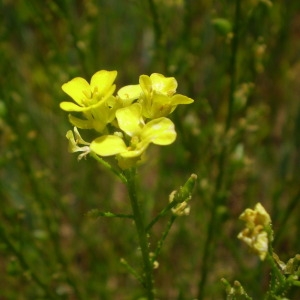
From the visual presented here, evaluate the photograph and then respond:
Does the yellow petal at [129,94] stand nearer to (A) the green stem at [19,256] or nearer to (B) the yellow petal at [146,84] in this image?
(B) the yellow petal at [146,84]

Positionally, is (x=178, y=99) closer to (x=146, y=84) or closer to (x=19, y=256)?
(x=146, y=84)

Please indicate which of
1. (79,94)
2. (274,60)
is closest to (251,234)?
(79,94)

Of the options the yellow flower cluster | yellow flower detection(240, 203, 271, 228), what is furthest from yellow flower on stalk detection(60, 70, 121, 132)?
yellow flower detection(240, 203, 271, 228)

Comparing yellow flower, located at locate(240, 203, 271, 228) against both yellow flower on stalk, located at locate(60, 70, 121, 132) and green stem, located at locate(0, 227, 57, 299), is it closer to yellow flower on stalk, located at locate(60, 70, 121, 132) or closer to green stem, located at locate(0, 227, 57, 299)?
yellow flower on stalk, located at locate(60, 70, 121, 132)

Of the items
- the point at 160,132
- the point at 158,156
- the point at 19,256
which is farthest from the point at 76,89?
the point at 158,156

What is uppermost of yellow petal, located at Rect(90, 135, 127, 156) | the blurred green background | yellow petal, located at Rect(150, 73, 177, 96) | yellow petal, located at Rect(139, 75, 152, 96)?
yellow petal, located at Rect(139, 75, 152, 96)

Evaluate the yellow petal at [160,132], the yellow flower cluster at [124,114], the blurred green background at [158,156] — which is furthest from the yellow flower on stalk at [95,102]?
the blurred green background at [158,156]

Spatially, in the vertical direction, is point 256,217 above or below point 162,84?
below
